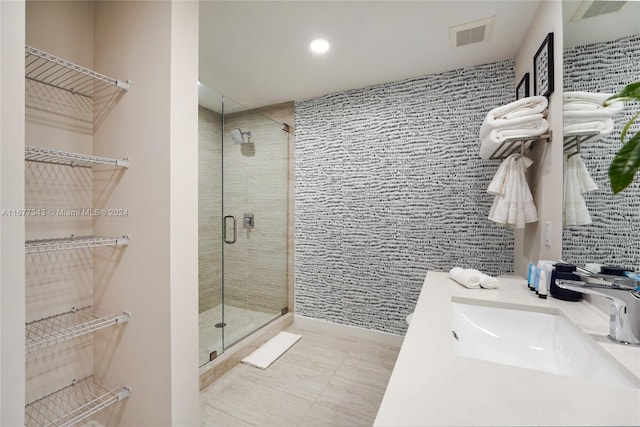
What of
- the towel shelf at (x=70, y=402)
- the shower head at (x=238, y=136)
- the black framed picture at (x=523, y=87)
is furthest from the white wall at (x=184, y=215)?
the black framed picture at (x=523, y=87)

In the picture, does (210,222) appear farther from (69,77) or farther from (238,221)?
(69,77)

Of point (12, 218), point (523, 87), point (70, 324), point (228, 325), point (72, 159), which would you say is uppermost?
point (523, 87)

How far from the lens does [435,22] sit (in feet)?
5.81

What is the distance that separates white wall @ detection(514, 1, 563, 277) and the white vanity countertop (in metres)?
0.72

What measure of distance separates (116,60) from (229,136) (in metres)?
1.09

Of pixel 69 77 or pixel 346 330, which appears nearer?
pixel 69 77

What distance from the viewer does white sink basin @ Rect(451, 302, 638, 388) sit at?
3.05 feet

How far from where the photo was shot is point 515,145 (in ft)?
5.79

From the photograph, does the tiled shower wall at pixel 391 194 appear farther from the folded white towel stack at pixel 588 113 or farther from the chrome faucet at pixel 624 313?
the chrome faucet at pixel 624 313

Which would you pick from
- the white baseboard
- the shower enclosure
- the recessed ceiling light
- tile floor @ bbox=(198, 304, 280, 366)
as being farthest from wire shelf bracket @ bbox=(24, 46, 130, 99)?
the white baseboard

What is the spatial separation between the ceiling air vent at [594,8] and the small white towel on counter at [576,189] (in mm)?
548

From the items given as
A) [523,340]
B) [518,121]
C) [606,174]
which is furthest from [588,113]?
[523,340]

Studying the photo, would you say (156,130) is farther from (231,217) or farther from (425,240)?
(425,240)

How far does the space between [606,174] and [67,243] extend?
2.17m
